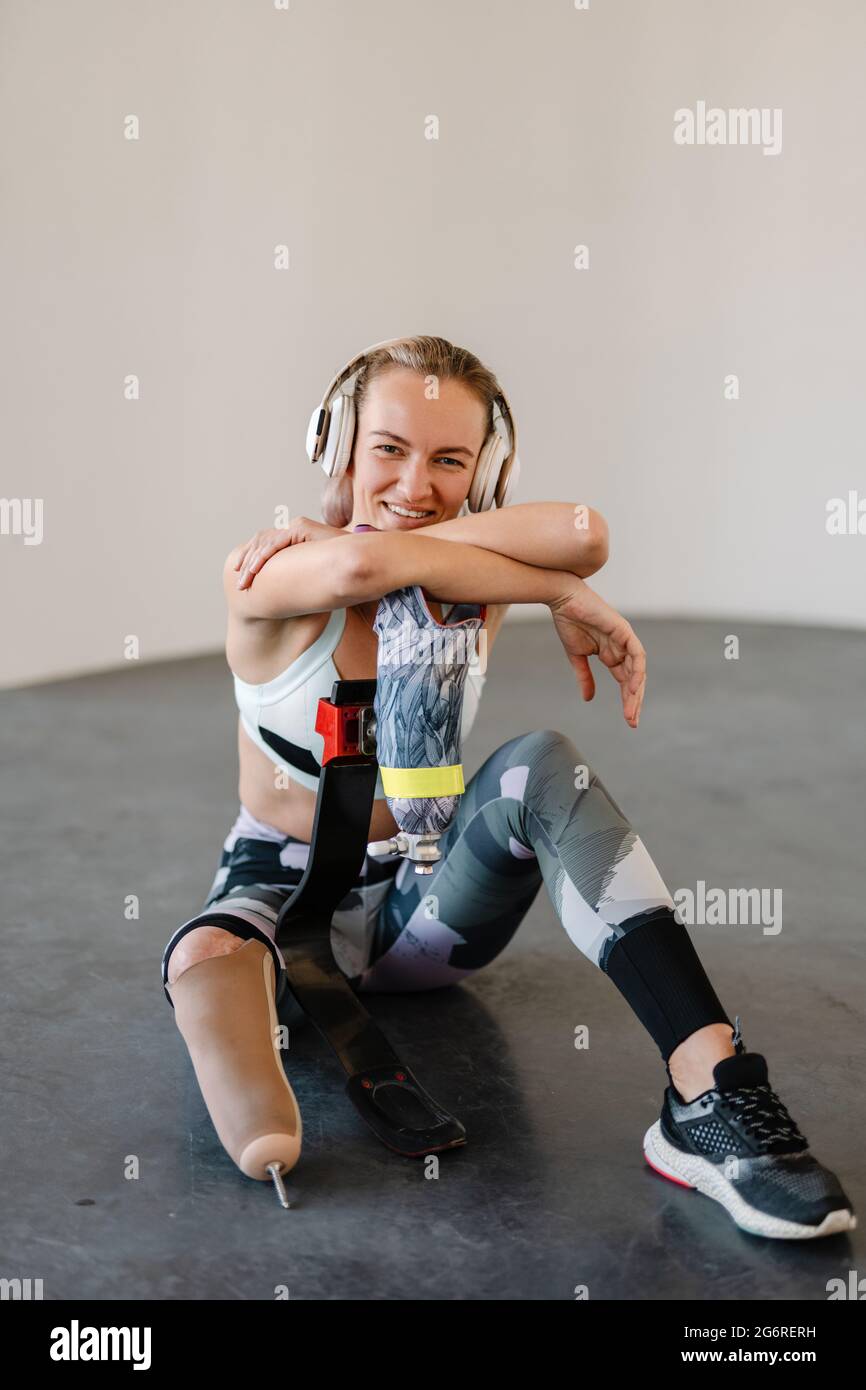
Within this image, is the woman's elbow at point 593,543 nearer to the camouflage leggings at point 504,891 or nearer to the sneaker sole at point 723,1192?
the camouflage leggings at point 504,891

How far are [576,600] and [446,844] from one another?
1.53 ft

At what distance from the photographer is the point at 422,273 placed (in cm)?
592

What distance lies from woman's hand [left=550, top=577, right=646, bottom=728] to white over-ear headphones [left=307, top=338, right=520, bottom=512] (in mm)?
207

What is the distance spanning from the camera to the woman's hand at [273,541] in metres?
2.14

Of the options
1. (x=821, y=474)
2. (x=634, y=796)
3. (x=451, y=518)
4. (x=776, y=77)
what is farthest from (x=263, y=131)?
(x=451, y=518)

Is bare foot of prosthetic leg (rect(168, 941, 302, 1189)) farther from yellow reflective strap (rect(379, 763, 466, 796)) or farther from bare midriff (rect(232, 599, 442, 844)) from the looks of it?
yellow reflective strap (rect(379, 763, 466, 796))

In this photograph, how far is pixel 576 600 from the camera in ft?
6.83

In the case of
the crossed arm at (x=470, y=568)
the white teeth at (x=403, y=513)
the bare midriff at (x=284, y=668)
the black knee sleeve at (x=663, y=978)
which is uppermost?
the white teeth at (x=403, y=513)

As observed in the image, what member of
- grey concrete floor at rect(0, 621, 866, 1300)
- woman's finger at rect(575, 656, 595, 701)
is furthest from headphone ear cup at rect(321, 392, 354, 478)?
grey concrete floor at rect(0, 621, 866, 1300)

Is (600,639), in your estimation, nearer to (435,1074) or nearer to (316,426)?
(316,426)

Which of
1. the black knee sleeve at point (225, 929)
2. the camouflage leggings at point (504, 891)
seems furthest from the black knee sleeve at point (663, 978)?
the black knee sleeve at point (225, 929)

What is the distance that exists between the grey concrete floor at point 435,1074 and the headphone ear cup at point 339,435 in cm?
94

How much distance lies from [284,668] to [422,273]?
402 centimetres

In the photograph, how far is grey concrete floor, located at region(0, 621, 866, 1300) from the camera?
1.77 metres
